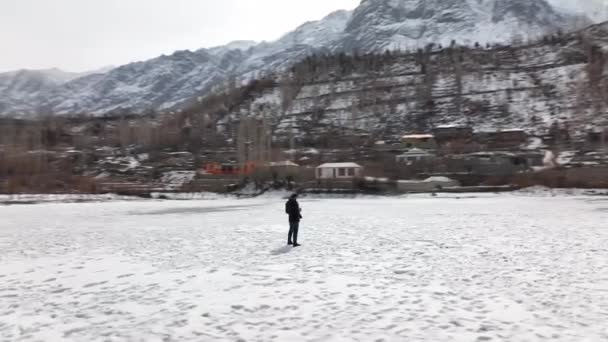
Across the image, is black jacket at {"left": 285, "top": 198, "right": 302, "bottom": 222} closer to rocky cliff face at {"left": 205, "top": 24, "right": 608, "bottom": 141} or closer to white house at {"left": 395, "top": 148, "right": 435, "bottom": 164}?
white house at {"left": 395, "top": 148, "right": 435, "bottom": 164}

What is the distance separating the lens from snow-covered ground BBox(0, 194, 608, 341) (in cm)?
805

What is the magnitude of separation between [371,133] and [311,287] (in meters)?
111

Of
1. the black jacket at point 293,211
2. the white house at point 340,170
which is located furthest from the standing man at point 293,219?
the white house at point 340,170

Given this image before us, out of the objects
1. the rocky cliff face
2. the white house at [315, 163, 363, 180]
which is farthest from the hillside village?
the rocky cliff face

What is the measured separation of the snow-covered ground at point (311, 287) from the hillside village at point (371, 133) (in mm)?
44976

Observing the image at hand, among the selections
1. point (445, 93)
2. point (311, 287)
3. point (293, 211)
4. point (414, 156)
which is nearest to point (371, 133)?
point (445, 93)

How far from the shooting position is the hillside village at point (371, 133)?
71.2m

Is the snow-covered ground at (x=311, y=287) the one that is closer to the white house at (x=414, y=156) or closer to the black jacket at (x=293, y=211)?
the black jacket at (x=293, y=211)

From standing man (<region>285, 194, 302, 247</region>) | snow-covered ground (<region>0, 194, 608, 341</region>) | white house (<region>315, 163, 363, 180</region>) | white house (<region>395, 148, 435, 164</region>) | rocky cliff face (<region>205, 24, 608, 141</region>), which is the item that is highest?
rocky cliff face (<region>205, 24, 608, 141</region>)

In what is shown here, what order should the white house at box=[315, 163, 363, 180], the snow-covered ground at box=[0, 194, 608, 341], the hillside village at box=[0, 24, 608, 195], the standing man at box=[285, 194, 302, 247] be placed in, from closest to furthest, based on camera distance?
the snow-covered ground at box=[0, 194, 608, 341] < the standing man at box=[285, 194, 302, 247] < the hillside village at box=[0, 24, 608, 195] < the white house at box=[315, 163, 363, 180]

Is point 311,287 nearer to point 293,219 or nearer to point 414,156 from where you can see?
point 293,219

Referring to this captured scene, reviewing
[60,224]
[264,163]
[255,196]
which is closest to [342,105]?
[264,163]

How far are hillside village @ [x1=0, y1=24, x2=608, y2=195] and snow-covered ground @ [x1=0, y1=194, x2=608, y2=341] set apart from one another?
45.0 meters

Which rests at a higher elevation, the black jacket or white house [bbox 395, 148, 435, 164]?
white house [bbox 395, 148, 435, 164]
